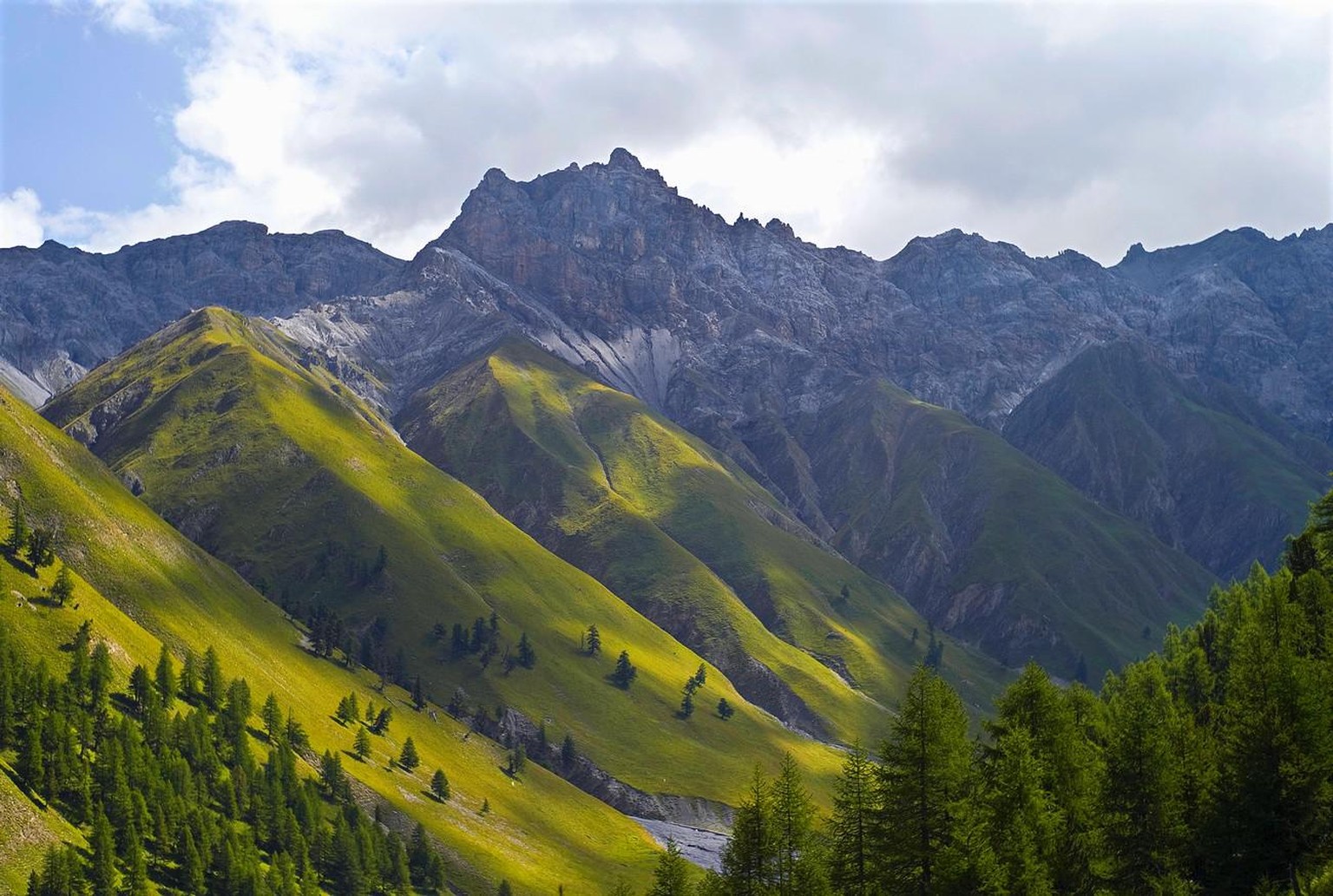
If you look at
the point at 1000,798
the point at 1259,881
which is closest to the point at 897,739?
the point at 1000,798

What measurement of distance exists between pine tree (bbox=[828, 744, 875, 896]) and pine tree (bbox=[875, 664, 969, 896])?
116 cm

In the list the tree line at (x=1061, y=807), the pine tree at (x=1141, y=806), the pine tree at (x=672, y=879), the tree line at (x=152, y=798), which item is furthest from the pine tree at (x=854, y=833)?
the tree line at (x=152, y=798)

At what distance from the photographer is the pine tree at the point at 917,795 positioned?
2213 inches

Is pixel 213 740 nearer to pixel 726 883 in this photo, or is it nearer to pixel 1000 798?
pixel 726 883

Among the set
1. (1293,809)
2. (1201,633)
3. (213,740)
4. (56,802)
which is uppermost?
(1201,633)

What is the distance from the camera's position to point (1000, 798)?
56531 mm

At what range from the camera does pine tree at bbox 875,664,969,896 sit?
5622 centimetres

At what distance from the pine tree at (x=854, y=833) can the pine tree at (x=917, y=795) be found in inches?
45.6

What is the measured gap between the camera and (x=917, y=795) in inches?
2232

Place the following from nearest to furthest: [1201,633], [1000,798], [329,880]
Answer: [1000,798] → [1201,633] → [329,880]

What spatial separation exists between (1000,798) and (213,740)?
6716 inches

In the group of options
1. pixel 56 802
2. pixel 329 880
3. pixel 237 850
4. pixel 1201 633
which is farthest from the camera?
pixel 329 880

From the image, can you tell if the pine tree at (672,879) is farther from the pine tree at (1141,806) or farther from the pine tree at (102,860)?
the pine tree at (102,860)

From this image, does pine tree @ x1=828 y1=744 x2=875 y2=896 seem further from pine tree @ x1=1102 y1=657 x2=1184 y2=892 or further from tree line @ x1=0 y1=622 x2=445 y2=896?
tree line @ x1=0 y1=622 x2=445 y2=896
